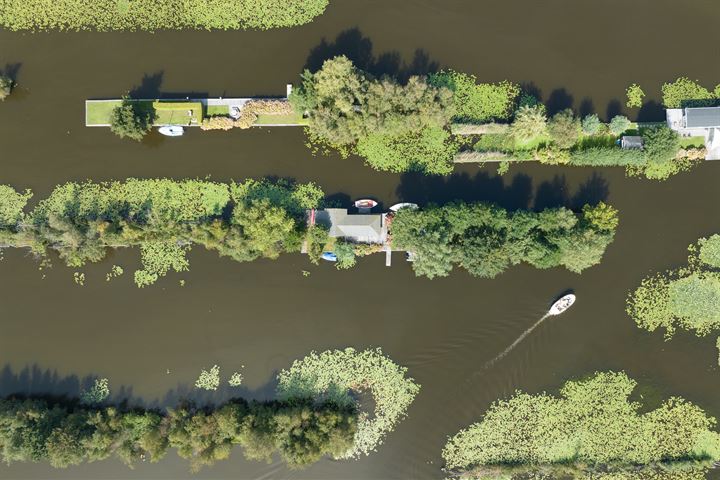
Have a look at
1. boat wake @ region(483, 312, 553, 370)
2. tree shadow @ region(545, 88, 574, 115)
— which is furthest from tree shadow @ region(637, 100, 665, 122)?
boat wake @ region(483, 312, 553, 370)

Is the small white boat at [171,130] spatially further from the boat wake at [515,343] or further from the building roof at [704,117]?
the building roof at [704,117]

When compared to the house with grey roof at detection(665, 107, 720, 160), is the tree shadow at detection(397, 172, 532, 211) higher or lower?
lower

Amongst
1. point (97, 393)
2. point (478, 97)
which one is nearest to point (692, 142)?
point (478, 97)

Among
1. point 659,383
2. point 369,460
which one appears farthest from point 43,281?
point 659,383

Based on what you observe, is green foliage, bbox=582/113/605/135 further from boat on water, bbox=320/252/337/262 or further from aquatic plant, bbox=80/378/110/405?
aquatic plant, bbox=80/378/110/405

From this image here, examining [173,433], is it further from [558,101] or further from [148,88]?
[558,101]

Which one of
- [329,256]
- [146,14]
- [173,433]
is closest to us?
[173,433]

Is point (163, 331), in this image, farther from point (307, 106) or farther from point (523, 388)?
point (523, 388)
